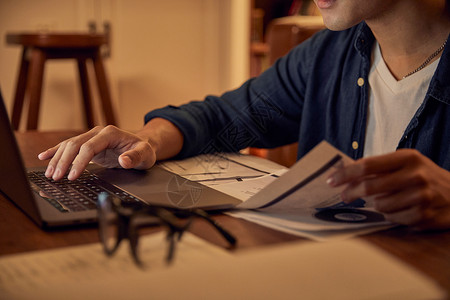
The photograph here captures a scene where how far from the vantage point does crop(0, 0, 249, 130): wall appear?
3.71 m

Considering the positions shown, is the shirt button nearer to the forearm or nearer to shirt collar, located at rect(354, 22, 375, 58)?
shirt collar, located at rect(354, 22, 375, 58)

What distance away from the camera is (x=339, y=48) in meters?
1.17

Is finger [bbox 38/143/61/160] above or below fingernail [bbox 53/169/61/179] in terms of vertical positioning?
above

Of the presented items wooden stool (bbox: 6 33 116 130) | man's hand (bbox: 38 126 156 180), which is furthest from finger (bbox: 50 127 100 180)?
wooden stool (bbox: 6 33 116 130)

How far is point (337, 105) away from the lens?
45.4 inches

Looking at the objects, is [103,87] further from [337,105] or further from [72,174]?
[72,174]

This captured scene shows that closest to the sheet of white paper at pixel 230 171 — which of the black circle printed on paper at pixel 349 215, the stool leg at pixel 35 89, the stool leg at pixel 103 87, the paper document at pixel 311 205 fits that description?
the paper document at pixel 311 205

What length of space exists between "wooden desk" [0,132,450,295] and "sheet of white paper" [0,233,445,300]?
164 mm

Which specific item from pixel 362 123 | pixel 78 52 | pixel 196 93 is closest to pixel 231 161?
pixel 362 123

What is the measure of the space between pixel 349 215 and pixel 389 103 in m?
0.47

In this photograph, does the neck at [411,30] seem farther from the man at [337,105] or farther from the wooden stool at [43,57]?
the wooden stool at [43,57]

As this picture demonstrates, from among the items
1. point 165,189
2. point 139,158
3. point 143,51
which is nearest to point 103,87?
point 143,51

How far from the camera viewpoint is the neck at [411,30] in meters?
1.04

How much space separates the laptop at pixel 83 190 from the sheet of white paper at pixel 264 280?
0.23 meters
